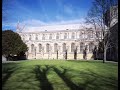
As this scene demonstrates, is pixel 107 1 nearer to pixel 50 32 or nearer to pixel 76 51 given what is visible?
pixel 76 51

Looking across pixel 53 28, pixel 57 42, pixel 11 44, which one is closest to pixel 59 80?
pixel 11 44

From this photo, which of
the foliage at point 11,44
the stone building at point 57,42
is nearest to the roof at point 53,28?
the stone building at point 57,42

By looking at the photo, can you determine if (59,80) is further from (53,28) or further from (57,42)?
(53,28)

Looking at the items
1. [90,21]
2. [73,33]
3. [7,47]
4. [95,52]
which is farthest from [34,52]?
[90,21]

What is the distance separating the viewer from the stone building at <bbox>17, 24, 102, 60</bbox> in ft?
254

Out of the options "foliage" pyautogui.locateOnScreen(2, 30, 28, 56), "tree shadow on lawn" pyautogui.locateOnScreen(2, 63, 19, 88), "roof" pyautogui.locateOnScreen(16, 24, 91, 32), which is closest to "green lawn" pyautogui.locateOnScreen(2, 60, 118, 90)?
"tree shadow on lawn" pyautogui.locateOnScreen(2, 63, 19, 88)

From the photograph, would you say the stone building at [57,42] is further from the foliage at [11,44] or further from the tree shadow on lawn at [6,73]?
the tree shadow on lawn at [6,73]

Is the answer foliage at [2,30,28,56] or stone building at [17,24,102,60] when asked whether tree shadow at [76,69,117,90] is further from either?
stone building at [17,24,102,60]

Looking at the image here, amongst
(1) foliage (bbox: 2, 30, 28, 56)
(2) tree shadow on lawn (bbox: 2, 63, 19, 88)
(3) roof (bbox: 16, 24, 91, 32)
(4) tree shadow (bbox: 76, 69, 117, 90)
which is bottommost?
(4) tree shadow (bbox: 76, 69, 117, 90)

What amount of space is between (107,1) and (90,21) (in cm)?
544

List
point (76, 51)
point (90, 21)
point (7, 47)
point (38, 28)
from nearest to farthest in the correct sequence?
point (90, 21), point (7, 47), point (76, 51), point (38, 28)

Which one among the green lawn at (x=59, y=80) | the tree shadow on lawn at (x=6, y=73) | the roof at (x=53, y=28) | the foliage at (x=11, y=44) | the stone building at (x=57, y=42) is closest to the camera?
the green lawn at (x=59, y=80)

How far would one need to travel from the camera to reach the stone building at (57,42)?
7738 centimetres

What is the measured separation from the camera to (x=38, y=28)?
Result: 304ft
